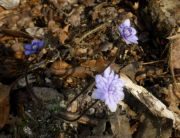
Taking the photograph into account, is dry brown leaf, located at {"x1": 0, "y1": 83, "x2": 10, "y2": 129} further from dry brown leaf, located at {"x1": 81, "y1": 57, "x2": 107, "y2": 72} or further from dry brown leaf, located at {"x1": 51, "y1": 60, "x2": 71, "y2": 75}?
dry brown leaf, located at {"x1": 81, "y1": 57, "x2": 107, "y2": 72}

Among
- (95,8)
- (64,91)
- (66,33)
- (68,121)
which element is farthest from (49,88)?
(95,8)

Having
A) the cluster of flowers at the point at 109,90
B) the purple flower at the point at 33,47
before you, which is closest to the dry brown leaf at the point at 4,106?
the purple flower at the point at 33,47

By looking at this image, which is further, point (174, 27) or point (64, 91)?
point (174, 27)

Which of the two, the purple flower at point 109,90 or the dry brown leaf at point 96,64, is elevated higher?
the purple flower at point 109,90

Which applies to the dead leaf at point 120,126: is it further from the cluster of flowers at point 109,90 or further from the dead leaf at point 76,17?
the dead leaf at point 76,17

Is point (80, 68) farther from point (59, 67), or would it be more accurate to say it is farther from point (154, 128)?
point (154, 128)

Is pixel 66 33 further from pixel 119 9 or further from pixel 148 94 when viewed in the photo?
pixel 148 94
